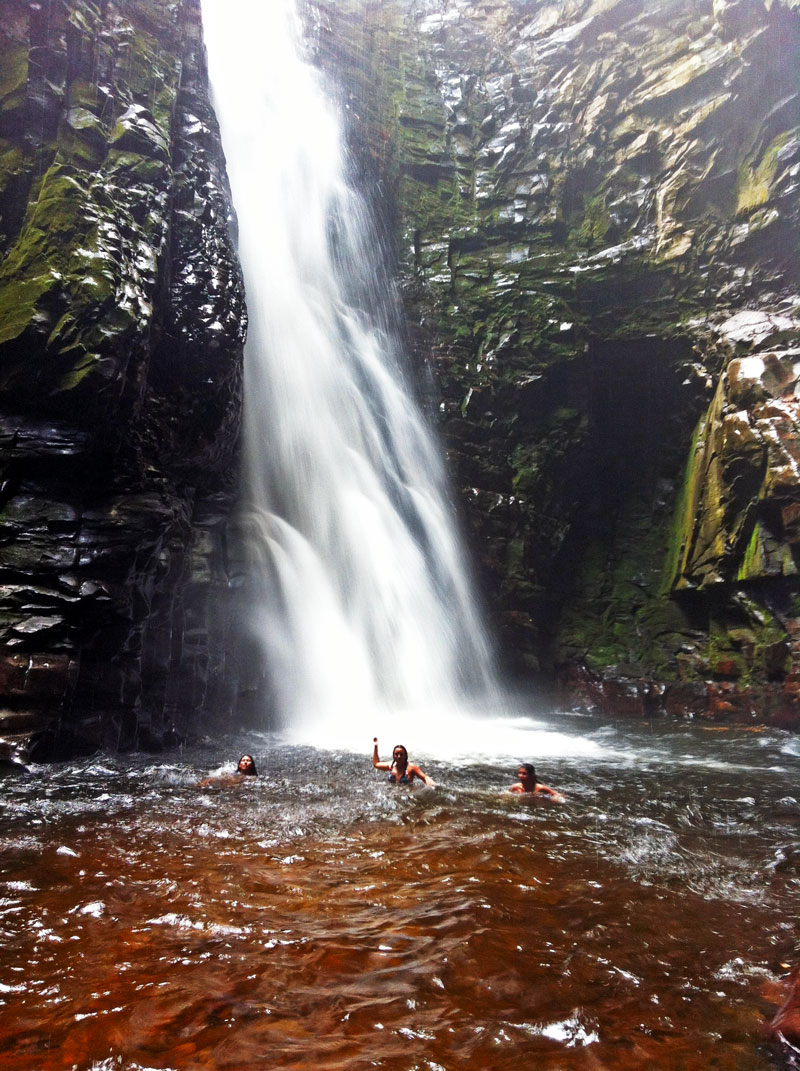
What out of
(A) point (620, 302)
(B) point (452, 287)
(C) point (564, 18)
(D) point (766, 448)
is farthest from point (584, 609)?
(C) point (564, 18)

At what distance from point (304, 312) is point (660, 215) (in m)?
11.5

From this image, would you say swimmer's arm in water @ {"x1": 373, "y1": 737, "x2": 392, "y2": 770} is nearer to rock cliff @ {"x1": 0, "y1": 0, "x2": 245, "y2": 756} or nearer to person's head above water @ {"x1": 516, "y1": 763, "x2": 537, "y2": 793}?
person's head above water @ {"x1": 516, "y1": 763, "x2": 537, "y2": 793}

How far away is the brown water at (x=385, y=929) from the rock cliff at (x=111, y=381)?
2.43m

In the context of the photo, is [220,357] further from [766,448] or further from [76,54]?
[766,448]

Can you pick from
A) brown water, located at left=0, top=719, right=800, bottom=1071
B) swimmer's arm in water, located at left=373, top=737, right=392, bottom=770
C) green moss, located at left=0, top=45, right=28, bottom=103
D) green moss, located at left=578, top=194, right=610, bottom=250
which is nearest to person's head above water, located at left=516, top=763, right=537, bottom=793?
brown water, located at left=0, top=719, right=800, bottom=1071

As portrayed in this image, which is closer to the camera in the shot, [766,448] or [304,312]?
[766,448]

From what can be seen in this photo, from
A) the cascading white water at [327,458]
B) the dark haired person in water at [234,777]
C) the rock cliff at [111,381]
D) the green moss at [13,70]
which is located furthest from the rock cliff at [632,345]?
the green moss at [13,70]

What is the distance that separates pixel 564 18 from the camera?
26.1 metres

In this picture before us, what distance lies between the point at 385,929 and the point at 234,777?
15.9 feet

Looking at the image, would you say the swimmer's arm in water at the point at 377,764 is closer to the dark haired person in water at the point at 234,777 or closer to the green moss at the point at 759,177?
the dark haired person in water at the point at 234,777

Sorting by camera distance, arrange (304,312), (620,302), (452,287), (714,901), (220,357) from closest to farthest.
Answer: (714,901) → (220,357) → (304,312) → (620,302) → (452,287)

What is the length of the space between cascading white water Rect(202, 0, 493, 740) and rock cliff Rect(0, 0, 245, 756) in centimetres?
200

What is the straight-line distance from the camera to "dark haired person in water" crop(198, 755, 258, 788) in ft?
27.0

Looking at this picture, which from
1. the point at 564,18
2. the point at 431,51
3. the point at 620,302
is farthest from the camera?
the point at 431,51
